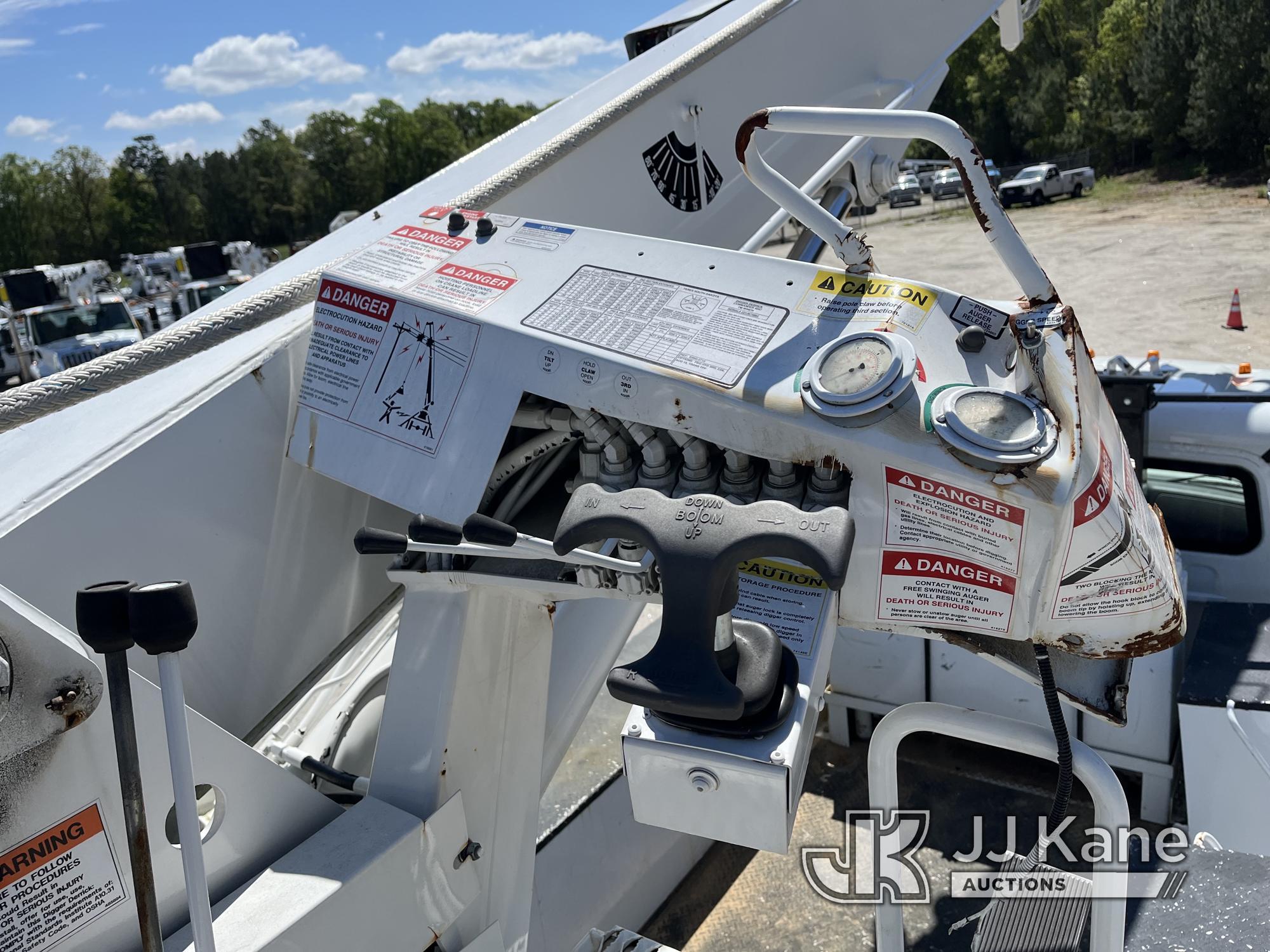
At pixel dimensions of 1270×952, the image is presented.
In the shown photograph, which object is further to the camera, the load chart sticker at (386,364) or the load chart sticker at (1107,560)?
the load chart sticker at (386,364)

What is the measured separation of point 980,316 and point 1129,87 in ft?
127

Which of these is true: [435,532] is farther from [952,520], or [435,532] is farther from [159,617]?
[952,520]

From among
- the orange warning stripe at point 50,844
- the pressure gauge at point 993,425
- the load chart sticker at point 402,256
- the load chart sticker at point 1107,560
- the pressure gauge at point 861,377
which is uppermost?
the load chart sticker at point 402,256

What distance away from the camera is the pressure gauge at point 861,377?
4.75 ft

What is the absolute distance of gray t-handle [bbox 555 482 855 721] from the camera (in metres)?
1.15

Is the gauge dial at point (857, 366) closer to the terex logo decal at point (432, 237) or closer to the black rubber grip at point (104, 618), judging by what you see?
the terex logo decal at point (432, 237)

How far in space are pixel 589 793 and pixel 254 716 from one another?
172 cm

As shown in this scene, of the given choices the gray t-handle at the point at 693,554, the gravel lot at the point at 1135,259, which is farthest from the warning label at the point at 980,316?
the gravel lot at the point at 1135,259

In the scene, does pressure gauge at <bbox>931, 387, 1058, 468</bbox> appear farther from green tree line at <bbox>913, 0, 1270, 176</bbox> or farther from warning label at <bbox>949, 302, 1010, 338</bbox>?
green tree line at <bbox>913, 0, 1270, 176</bbox>

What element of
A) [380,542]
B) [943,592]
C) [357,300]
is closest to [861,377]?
[943,592]

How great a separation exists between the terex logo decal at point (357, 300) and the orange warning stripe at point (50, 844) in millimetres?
949

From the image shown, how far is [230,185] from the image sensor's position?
55219 millimetres

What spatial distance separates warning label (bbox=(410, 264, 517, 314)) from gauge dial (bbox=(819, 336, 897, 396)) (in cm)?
63

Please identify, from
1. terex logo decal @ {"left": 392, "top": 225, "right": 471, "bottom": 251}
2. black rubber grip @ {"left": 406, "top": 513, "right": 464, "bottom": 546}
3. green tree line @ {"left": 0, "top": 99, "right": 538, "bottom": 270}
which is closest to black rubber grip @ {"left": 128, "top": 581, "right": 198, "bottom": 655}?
black rubber grip @ {"left": 406, "top": 513, "right": 464, "bottom": 546}
